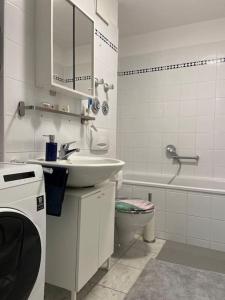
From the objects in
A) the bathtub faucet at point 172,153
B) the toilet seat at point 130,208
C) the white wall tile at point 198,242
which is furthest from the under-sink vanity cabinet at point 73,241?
the bathtub faucet at point 172,153

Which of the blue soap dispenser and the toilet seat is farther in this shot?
the toilet seat

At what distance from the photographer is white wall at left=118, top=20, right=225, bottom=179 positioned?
2.79 metres

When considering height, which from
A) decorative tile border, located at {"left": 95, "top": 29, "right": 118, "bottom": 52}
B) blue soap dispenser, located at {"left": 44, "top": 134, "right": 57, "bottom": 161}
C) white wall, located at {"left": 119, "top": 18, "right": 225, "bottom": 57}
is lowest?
blue soap dispenser, located at {"left": 44, "top": 134, "right": 57, "bottom": 161}

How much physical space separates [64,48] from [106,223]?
1.20 meters

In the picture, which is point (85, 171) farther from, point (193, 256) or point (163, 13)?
point (163, 13)

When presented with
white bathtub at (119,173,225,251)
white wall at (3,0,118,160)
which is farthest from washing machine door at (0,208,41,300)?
white bathtub at (119,173,225,251)

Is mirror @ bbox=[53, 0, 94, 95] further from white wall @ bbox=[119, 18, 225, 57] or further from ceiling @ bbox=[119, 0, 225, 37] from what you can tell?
white wall @ bbox=[119, 18, 225, 57]

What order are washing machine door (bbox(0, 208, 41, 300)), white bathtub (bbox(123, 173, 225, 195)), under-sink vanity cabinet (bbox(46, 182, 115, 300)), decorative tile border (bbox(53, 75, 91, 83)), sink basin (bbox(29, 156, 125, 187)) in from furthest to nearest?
A: 1. white bathtub (bbox(123, 173, 225, 195))
2. decorative tile border (bbox(53, 75, 91, 83))
3. under-sink vanity cabinet (bbox(46, 182, 115, 300))
4. sink basin (bbox(29, 156, 125, 187))
5. washing machine door (bbox(0, 208, 41, 300))

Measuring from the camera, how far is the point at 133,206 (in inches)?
82.0

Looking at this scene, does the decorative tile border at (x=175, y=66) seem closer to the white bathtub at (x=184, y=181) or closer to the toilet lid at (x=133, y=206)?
the white bathtub at (x=184, y=181)

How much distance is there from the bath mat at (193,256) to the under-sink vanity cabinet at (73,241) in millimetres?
839

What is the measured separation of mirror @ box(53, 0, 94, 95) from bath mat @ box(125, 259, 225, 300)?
4.58ft

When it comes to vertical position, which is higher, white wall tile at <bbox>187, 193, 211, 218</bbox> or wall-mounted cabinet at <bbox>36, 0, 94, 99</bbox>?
wall-mounted cabinet at <bbox>36, 0, 94, 99</bbox>

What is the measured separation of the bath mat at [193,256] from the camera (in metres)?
1.96
